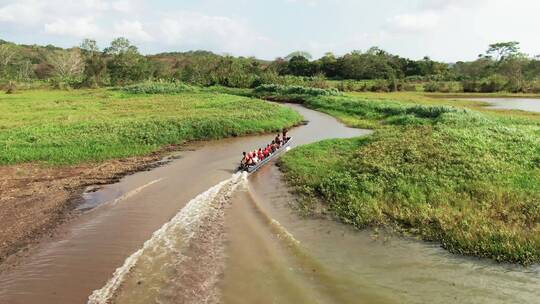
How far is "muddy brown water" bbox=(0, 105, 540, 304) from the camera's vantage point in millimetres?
10508

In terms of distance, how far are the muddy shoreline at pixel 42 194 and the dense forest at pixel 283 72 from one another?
173 ft

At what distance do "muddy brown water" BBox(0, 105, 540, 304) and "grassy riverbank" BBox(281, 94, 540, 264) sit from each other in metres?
0.91

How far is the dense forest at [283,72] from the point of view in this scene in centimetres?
7581

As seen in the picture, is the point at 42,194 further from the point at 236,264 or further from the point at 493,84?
the point at 493,84

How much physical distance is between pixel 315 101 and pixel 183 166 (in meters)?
33.9

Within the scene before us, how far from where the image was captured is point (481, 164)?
18.7 m

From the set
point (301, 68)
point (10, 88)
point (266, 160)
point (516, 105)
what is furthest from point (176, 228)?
point (301, 68)

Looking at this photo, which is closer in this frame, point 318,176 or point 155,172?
point 318,176

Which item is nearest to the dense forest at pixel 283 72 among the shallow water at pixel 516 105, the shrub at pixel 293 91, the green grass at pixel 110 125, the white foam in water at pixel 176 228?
the shrub at pixel 293 91

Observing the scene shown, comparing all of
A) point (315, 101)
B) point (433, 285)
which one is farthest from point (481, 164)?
point (315, 101)

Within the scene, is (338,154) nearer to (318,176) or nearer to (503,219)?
(318,176)

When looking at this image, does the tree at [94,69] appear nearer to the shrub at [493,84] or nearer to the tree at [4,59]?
the tree at [4,59]

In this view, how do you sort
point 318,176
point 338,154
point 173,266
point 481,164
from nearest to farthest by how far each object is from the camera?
point 173,266
point 481,164
point 318,176
point 338,154

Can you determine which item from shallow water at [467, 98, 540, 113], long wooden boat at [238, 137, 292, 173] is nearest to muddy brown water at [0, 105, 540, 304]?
long wooden boat at [238, 137, 292, 173]
